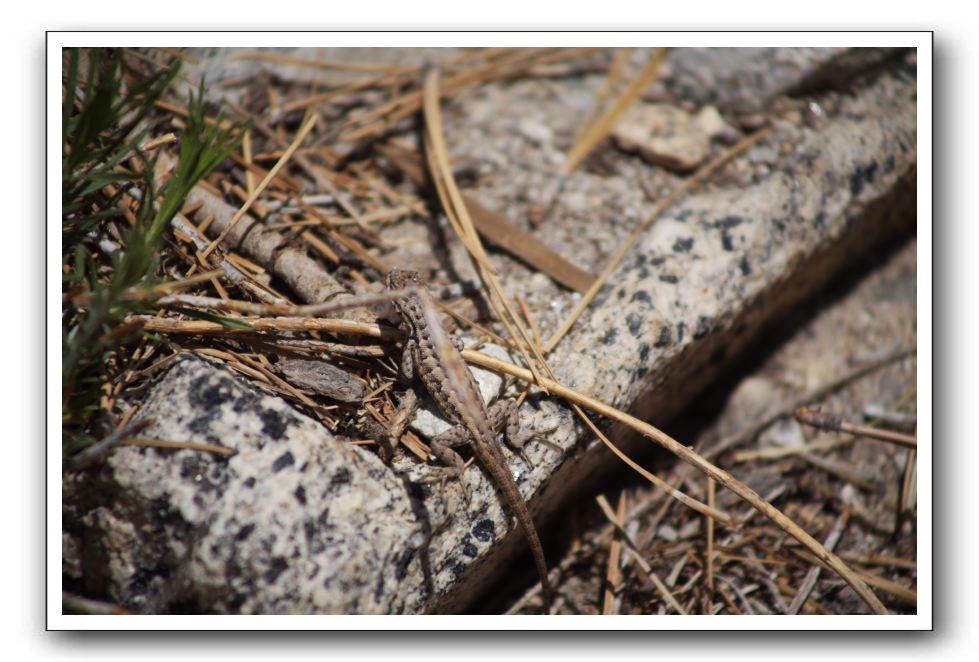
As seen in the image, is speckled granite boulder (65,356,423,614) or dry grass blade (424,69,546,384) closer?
speckled granite boulder (65,356,423,614)

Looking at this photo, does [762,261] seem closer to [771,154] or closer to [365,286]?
[771,154]

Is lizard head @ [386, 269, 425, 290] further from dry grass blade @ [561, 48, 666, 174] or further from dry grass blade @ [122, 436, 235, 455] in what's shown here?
dry grass blade @ [561, 48, 666, 174]

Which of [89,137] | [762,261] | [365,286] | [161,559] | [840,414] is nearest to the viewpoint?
[161,559]

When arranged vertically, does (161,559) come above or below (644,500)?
below

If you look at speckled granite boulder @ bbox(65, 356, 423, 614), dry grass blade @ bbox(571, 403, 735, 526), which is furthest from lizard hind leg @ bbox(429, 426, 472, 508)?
dry grass blade @ bbox(571, 403, 735, 526)

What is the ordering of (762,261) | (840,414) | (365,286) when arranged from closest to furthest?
(365,286) → (762,261) → (840,414)

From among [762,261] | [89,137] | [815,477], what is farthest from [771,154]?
[89,137]

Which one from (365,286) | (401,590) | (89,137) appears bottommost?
(401,590)
